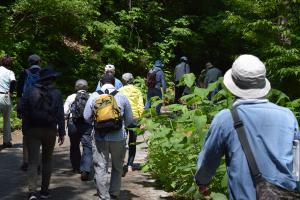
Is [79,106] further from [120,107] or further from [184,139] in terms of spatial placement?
[184,139]

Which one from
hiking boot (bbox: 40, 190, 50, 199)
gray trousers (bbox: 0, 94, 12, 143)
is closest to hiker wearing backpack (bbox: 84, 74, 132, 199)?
hiking boot (bbox: 40, 190, 50, 199)

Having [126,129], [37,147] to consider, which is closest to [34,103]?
[37,147]

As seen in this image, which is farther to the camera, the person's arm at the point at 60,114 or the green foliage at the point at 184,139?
the person's arm at the point at 60,114

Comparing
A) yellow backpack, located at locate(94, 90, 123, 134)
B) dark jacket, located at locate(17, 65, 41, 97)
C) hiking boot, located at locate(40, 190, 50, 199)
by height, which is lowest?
hiking boot, located at locate(40, 190, 50, 199)

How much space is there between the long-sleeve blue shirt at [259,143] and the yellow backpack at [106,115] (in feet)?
11.4

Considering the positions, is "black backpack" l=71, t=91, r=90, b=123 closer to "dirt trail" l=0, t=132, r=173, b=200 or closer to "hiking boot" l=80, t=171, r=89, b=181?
"hiking boot" l=80, t=171, r=89, b=181

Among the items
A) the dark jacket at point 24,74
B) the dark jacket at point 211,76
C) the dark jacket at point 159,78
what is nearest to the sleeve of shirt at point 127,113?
the dark jacket at point 24,74

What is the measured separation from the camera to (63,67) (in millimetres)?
21188

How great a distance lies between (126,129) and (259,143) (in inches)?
237

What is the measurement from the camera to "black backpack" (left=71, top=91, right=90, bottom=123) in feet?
27.0

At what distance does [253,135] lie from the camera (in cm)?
288

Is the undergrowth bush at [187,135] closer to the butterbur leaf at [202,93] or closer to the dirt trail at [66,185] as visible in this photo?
the butterbur leaf at [202,93]

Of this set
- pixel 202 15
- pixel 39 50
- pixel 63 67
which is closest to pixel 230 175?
pixel 39 50

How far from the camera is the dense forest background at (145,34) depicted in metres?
14.4
